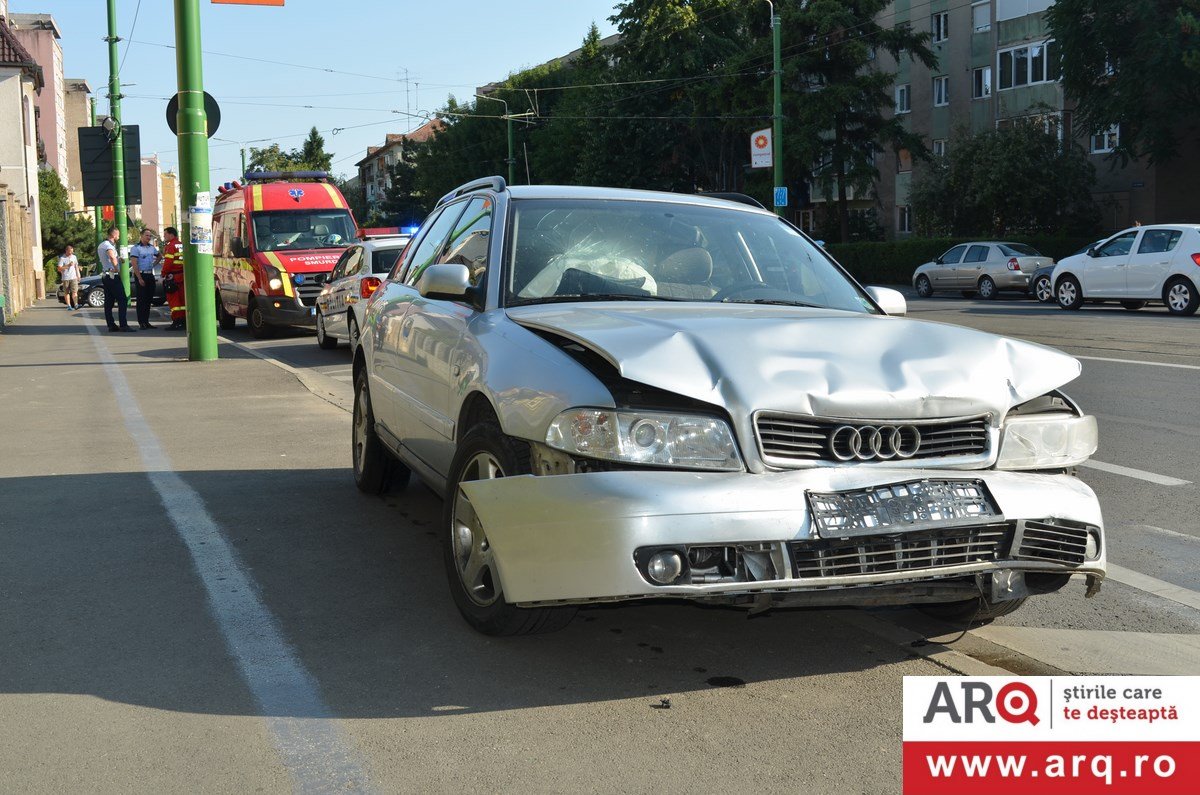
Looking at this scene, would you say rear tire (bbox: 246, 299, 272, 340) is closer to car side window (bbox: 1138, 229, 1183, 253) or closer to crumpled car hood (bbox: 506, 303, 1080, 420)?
car side window (bbox: 1138, 229, 1183, 253)

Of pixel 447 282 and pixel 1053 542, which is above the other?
pixel 447 282

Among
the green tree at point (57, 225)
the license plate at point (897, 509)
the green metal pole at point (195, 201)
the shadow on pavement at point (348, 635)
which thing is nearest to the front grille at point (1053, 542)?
the license plate at point (897, 509)

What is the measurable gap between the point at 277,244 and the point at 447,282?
1873 cm

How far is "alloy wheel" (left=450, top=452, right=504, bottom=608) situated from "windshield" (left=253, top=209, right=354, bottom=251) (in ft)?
62.6

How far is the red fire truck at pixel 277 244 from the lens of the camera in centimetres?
2203

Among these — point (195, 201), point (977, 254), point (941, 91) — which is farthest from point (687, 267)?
point (941, 91)

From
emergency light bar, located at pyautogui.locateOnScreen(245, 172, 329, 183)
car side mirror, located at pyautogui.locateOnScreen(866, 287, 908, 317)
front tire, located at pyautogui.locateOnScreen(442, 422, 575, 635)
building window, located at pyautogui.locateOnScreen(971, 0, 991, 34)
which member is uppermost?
building window, located at pyautogui.locateOnScreen(971, 0, 991, 34)

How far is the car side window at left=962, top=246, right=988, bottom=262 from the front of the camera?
33875mm

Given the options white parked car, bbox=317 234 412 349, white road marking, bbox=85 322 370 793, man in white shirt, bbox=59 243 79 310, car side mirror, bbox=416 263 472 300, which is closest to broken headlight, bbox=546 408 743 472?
white road marking, bbox=85 322 370 793

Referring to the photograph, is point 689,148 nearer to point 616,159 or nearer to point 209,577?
point 616,159

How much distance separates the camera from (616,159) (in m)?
63.6

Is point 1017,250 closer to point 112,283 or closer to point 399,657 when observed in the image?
point 112,283

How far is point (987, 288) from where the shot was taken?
3359 centimetres

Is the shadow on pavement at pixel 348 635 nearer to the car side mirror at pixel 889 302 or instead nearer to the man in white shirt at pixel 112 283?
the car side mirror at pixel 889 302
